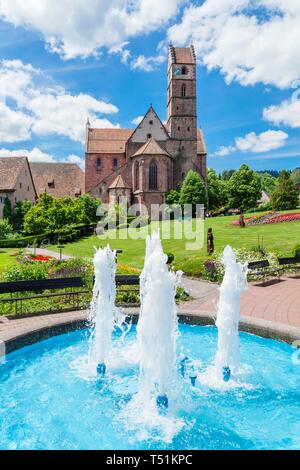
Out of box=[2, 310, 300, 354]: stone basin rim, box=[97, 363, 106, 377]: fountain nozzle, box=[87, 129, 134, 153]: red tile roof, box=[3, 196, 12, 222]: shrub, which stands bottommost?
box=[97, 363, 106, 377]: fountain nozzle

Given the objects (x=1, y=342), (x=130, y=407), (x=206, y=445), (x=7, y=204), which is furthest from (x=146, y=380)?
(x=7, y=204)

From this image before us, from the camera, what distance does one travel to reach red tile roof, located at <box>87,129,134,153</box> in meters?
67.8

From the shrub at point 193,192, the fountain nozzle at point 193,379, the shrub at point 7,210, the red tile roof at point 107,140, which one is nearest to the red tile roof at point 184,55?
the red tile roof at point 107,140

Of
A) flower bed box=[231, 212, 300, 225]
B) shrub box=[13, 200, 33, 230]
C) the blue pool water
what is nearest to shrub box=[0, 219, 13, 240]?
shrub box=[13, 200, 33, 230]

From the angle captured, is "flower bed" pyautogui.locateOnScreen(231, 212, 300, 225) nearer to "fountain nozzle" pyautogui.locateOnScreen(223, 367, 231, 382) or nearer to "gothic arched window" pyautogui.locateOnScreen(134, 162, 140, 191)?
"gothic arched window" pyautogui.locateOnScreen(134, 162, 140, 191)

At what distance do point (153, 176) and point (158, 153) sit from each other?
12.6 ft

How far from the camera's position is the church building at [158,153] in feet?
185

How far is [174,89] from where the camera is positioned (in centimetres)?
6234

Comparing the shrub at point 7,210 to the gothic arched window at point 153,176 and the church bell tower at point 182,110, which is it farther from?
the church bell tower at point 182,110

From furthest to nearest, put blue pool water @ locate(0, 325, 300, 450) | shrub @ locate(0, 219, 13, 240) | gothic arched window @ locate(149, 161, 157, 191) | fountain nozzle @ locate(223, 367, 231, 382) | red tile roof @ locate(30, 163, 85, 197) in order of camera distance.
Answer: red tile roof @ locate(30, 163, 85, 197) < gothic arched window @ locate(149, 161, 157, 191) < shrub @ locate(0, 219, 13, 240) < fountain nozzle @ locate(223, 367, 231, 382) < blue pool water @ locate(0, 325, 300, 450)

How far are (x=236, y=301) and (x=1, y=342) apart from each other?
544 cm

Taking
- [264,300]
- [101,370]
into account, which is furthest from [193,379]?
[264,300]

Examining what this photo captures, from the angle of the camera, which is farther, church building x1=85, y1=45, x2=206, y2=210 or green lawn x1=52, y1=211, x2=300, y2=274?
church building x1=85, y1=45, x2=206, y2=210

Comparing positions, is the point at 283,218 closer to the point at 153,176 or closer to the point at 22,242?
the point at 153,176
